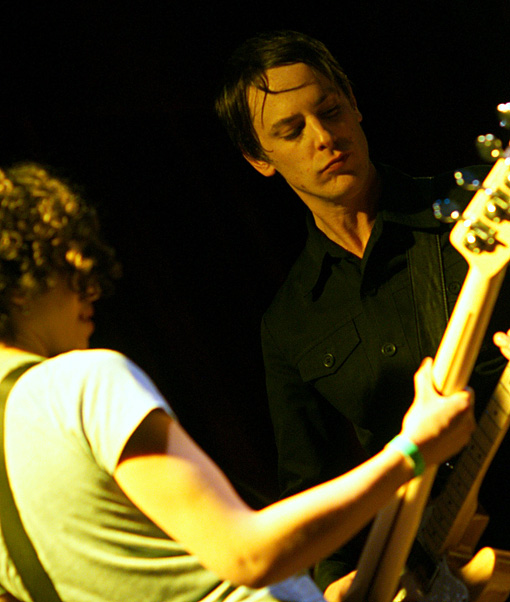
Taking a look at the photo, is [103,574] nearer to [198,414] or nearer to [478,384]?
[478,384]

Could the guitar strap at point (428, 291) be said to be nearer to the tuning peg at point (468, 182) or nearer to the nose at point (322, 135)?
the nose at point (322, 135)

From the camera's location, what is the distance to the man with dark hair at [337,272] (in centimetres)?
160

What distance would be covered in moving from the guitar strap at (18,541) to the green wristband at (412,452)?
0.51 meters

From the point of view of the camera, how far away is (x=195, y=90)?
2020 millimetres

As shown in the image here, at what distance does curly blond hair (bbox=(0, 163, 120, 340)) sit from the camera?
3.00 ft

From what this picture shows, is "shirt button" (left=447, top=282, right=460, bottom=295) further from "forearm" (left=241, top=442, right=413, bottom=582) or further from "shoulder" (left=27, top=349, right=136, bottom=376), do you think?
"shoulder" (left=27, top=349, right=136, bottom=376)

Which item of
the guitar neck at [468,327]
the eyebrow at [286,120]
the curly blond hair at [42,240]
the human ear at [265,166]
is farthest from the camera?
the human ear at [265,166]

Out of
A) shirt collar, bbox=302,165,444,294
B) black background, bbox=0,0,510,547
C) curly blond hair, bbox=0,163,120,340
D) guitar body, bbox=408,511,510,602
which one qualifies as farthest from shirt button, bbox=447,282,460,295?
curly blond hair, bbox=0,163,120,340

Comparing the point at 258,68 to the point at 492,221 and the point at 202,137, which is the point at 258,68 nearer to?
the point at 202,137

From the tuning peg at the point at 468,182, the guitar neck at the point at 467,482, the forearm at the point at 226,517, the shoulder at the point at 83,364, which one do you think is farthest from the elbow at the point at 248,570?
the tuning peg at the point at 468,182

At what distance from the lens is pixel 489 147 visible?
3.62 feet

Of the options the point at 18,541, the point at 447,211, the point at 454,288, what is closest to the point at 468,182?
the point at 447,211

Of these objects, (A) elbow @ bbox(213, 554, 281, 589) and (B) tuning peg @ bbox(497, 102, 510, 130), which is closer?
(A) elbow @ bbox(213, 554, 281, 589)

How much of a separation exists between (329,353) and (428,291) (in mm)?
304
